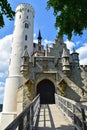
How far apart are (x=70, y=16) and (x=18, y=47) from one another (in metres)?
25.2

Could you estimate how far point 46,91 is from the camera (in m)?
21.4

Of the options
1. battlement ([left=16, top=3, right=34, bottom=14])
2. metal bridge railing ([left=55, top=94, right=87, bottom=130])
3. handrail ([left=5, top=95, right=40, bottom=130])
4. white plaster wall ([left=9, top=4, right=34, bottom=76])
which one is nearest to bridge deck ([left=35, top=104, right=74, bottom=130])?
metal bridge railing ([left=55, top=94, right=87, bottom=130])

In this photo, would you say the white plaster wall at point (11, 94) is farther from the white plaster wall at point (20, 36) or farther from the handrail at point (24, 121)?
the handrail at point (24, 121)

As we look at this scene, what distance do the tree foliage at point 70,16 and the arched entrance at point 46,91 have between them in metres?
14.2

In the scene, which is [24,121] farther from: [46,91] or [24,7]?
[24,7]

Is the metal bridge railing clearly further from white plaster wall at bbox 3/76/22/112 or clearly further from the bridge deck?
white plaster wall at bbox 3/76/22/112

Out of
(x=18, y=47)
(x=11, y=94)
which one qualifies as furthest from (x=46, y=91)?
(x=18, y=47)

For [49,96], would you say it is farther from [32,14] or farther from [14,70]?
[32,14]

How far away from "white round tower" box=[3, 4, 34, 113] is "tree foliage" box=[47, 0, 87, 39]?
2132cm

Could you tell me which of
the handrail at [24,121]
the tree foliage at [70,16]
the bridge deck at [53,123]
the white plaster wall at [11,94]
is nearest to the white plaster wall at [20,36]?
the white plaster wall at [11,94]

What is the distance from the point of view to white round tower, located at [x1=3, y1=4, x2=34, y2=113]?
27.5m

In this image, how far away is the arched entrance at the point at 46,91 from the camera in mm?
21020

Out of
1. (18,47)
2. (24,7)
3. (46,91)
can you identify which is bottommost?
(46,91)

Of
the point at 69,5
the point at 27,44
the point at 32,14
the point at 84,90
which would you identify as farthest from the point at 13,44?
the point at 69,5
